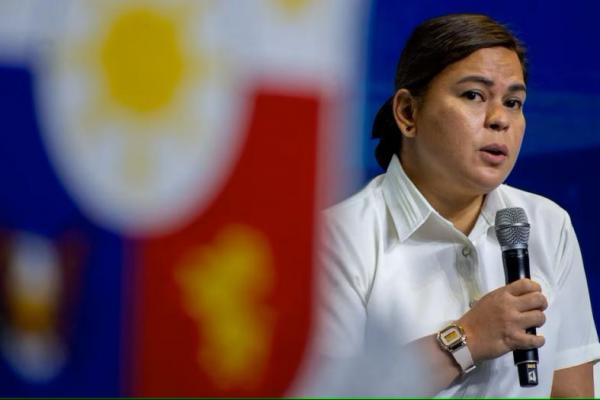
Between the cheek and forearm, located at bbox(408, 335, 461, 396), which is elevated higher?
the cheek

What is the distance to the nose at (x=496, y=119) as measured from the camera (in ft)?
4.94

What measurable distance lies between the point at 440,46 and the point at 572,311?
507 millimetres

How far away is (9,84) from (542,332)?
3.01ft

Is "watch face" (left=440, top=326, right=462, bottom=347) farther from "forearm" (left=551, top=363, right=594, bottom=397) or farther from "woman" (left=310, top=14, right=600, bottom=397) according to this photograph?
"forearm" (left=551, top=363, right=594, bottom=397)

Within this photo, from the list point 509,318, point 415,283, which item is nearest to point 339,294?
point 415,283

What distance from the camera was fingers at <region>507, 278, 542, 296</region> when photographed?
1375 mm

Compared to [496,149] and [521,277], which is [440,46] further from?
[521,277]

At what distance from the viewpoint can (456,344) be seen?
1.44 meters

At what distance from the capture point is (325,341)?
4.67 ft

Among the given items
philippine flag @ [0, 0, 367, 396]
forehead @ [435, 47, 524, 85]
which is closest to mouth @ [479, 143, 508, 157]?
forehead @ [435, 47, 524, 85]

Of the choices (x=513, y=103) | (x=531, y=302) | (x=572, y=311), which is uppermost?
(x=513, y=103)

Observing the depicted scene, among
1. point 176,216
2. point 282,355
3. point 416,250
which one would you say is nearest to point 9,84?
point 176,216

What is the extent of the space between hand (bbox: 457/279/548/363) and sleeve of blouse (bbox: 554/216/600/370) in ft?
0.77

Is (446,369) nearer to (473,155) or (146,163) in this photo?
(473,155)
